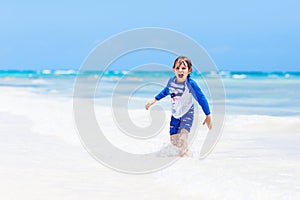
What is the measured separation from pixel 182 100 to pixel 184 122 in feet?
0.81

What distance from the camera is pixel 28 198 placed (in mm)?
Result: 3508

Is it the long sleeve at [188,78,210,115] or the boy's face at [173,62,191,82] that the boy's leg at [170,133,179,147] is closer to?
the long sleeve at [188,78,210,115]

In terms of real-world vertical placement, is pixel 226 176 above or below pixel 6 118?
above

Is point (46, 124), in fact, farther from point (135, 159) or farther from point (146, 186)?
point (146, 186)

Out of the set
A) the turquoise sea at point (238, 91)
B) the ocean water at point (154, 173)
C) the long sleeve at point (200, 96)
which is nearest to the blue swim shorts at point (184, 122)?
the long sleeve at point (200, 96)

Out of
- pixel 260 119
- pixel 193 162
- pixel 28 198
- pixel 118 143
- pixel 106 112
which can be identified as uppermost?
pixel 28 198

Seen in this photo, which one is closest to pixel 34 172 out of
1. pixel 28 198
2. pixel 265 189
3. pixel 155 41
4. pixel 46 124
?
pixel 28 198

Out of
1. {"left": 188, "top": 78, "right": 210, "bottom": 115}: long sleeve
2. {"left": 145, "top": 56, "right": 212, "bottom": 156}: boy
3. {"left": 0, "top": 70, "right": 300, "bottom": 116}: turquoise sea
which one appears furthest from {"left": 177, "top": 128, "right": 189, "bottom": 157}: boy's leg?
{"left": 0, "top": 70, "right": 300, "bottom": 116}: turquoise sea

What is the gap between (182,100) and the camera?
4.96 metres

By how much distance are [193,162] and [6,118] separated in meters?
4.83

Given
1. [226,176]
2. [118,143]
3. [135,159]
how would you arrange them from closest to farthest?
[226,176] < [135,159] < [118,143]

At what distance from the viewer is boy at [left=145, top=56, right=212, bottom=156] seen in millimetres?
4801

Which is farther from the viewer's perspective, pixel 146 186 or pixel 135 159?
pixel 135 159

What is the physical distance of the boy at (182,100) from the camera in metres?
4.80
